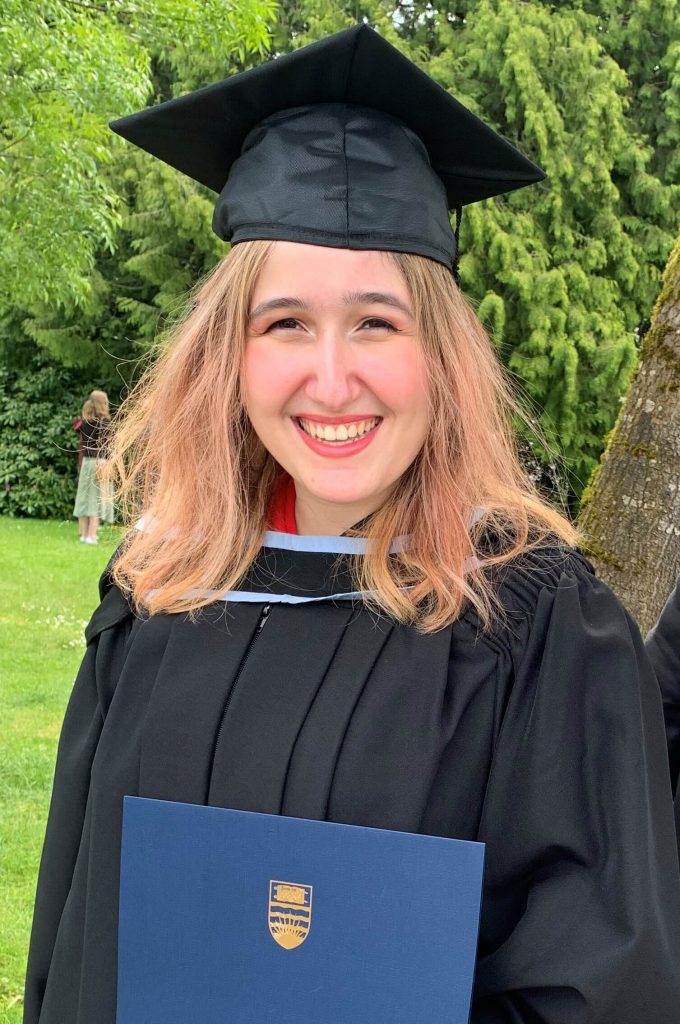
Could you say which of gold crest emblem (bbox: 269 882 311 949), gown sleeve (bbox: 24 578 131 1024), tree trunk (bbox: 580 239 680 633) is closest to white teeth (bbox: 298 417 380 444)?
gown sleeve (bbox: 24 578 131 1024)

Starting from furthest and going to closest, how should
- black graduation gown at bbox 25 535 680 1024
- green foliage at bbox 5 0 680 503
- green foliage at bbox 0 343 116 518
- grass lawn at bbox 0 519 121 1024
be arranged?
green foliage at bbox 0 343 116 518, green foliage at bbox 5 0 680 503, grass lawn at bbox 0 519 121 1024, black graduation gown at bbox 25 535 680 1024

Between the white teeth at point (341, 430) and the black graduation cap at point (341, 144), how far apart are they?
27cm

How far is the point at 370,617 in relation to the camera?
1.64 meters

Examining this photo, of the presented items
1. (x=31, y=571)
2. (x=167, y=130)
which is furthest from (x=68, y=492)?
(x=167, y=130)

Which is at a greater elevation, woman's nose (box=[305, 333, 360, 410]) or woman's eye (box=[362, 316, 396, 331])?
woman's eye (box=[362, 316, 396, 331])

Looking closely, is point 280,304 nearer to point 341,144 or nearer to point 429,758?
point 341,144

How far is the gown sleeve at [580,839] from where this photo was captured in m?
1.34

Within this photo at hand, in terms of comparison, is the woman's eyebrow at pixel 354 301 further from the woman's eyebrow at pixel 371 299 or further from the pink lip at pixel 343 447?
the pink lip at pixel 343 447

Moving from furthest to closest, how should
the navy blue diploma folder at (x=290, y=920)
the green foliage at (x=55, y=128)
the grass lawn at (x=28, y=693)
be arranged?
the green foliage at (x=55, y=128), the grass lawn at (x=28, y=693), the navy blue diploma folder at (x=290, y=920)

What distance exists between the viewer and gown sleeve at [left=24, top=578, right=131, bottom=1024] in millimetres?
1759

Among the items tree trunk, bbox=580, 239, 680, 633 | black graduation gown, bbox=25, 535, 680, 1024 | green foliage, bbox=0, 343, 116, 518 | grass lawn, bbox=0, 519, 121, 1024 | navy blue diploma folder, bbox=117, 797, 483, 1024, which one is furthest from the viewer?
green foliage, bbox=0, 343, 116, 518

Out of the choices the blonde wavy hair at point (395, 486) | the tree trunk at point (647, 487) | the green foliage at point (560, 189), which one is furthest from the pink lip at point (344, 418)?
the green foliage at point (560, 189)

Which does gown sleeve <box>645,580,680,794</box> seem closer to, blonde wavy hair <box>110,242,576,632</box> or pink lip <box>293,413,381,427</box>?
blonde wavy hair <box>110,242,576,632</box>

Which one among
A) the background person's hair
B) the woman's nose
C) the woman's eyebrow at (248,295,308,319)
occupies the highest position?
the woman's eyebrow at (248,295,308,319)
